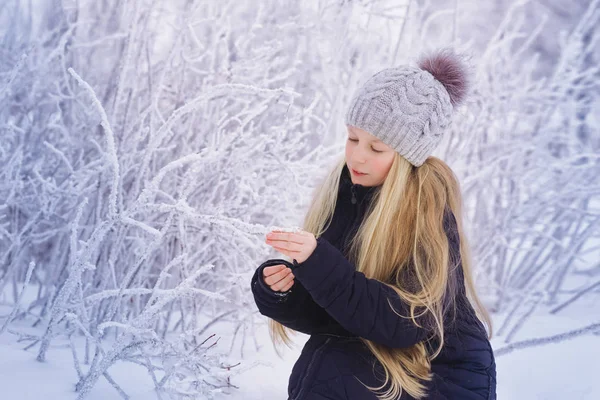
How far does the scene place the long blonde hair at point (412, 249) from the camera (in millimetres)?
1494

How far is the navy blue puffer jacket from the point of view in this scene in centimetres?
140

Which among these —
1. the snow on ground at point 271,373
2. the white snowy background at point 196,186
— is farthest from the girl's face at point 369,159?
the snow on ground at point 271,373

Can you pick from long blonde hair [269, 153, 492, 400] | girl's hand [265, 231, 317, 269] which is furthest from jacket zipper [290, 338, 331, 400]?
girl's hand [265, 231, 317, 269]

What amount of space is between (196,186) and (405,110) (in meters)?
1.11

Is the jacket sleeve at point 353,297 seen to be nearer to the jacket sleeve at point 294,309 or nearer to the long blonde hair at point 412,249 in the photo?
the long blonde hair at point 412,249

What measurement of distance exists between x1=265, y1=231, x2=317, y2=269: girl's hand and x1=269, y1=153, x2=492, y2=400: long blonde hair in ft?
0.84

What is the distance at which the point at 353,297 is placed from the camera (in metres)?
1.40

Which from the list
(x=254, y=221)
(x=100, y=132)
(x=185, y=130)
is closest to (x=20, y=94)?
(x=100, y=132)

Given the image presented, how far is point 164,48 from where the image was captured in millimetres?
3254

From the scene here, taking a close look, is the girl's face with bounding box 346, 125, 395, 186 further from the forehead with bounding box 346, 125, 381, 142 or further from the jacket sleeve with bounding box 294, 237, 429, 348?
the jacket sleeve with bounding box 294, 237, 429, 348

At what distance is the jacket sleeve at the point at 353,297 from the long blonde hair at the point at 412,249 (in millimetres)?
43

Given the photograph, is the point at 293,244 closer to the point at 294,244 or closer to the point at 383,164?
the point at 294,244

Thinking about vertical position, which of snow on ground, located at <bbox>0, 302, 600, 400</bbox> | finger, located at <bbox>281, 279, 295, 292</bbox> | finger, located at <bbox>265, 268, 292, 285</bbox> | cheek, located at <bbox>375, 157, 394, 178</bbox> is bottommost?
snow on ground, located at <bbox>0, 302, 600, 400</bbox>

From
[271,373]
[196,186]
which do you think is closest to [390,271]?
[271,373]
